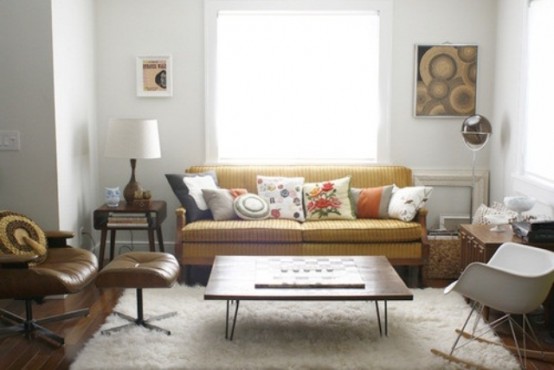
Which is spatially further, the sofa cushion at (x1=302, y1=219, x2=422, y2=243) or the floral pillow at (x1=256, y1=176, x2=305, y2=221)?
the floral pillow at (x1=256, y1=176, x2=305, y2=221)

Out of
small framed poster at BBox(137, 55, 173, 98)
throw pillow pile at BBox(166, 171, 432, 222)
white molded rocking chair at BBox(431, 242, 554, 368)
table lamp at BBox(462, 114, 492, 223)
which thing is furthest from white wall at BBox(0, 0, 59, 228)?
table lamp at BBox(462, 114, 492, 223)

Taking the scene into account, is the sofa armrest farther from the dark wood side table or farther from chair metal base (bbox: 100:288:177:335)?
chair metal base (bbox: 100:288:177:335)

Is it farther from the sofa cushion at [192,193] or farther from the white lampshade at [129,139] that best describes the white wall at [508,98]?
the white lampshade at [129,139]

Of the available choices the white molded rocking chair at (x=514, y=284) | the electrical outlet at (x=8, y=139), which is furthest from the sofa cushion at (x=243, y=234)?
the white molded rocking chair at (x=514, y=284)

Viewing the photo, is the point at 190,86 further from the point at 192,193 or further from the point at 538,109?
the point at 538,109

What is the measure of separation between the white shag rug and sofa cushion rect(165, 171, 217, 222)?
84 centimetres

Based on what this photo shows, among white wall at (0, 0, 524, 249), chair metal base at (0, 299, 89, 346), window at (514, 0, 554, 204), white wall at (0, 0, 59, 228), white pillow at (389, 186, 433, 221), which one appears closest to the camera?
chair metal base at (0, 299, 89, 346)

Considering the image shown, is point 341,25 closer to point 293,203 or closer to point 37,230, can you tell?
point 293,203

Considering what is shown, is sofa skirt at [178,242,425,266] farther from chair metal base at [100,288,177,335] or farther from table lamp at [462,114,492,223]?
table lamp at [462,114,492,223]

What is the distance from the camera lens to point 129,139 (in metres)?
5.45

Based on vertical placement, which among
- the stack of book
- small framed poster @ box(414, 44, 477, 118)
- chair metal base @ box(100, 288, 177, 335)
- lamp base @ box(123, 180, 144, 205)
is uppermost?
small framed poster @ box(414, 44, 477, 118)

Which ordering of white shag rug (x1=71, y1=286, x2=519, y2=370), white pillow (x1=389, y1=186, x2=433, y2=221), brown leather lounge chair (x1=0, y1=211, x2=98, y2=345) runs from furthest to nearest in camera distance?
white pillow (x1=389, y1=186, x2=433, y2=221)
brown leather lounge chair (x1=0, y1=211, x2=98, y2=345)
white shag rug (x1=71, y1=286, x2=519, y2=370)

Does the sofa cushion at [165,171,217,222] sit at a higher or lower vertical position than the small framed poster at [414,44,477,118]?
lower

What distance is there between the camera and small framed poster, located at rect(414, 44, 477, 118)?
5.93 metres
